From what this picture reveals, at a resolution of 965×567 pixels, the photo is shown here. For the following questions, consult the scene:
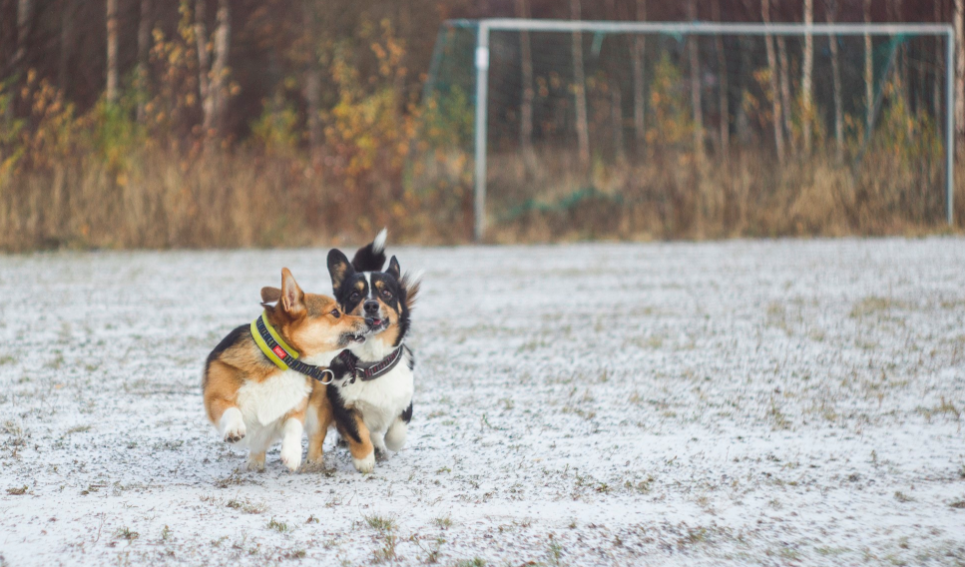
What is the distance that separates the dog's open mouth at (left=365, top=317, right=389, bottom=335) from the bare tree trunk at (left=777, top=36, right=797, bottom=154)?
1085cm

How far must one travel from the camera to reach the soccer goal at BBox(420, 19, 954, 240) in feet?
42.8

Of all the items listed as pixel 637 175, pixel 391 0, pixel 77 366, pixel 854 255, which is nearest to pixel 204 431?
pixel 77 366

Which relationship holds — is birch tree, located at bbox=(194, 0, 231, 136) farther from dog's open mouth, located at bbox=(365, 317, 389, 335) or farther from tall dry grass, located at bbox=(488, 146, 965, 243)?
dog's open mouth, located at bbox=(365, 317, 389, 335)

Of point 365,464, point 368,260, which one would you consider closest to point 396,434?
point 365,464

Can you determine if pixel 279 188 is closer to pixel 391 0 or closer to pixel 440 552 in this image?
pixel 440 552

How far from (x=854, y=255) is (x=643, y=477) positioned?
311 inches

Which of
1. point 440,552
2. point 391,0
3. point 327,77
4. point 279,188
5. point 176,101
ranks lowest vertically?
point 440,552

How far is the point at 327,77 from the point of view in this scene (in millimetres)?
24828

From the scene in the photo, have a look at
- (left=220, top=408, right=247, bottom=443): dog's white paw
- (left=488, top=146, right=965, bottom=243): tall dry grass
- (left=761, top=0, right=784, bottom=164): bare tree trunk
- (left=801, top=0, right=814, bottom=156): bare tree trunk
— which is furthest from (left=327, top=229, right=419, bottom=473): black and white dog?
(left=801, top=0, right=814, bottom=156): bare tree trunk

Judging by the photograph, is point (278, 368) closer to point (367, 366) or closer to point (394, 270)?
point (367, 366)

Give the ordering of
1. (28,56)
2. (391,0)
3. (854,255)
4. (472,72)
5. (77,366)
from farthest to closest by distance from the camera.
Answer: (391,0)
(472,72)
(28,56)
(854,255)
(77,366)

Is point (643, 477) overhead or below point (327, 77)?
below

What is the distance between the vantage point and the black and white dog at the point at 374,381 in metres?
3.74

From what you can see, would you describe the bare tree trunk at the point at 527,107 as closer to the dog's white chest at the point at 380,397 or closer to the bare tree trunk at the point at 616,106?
the bare tree trunk at the point at 616,106
